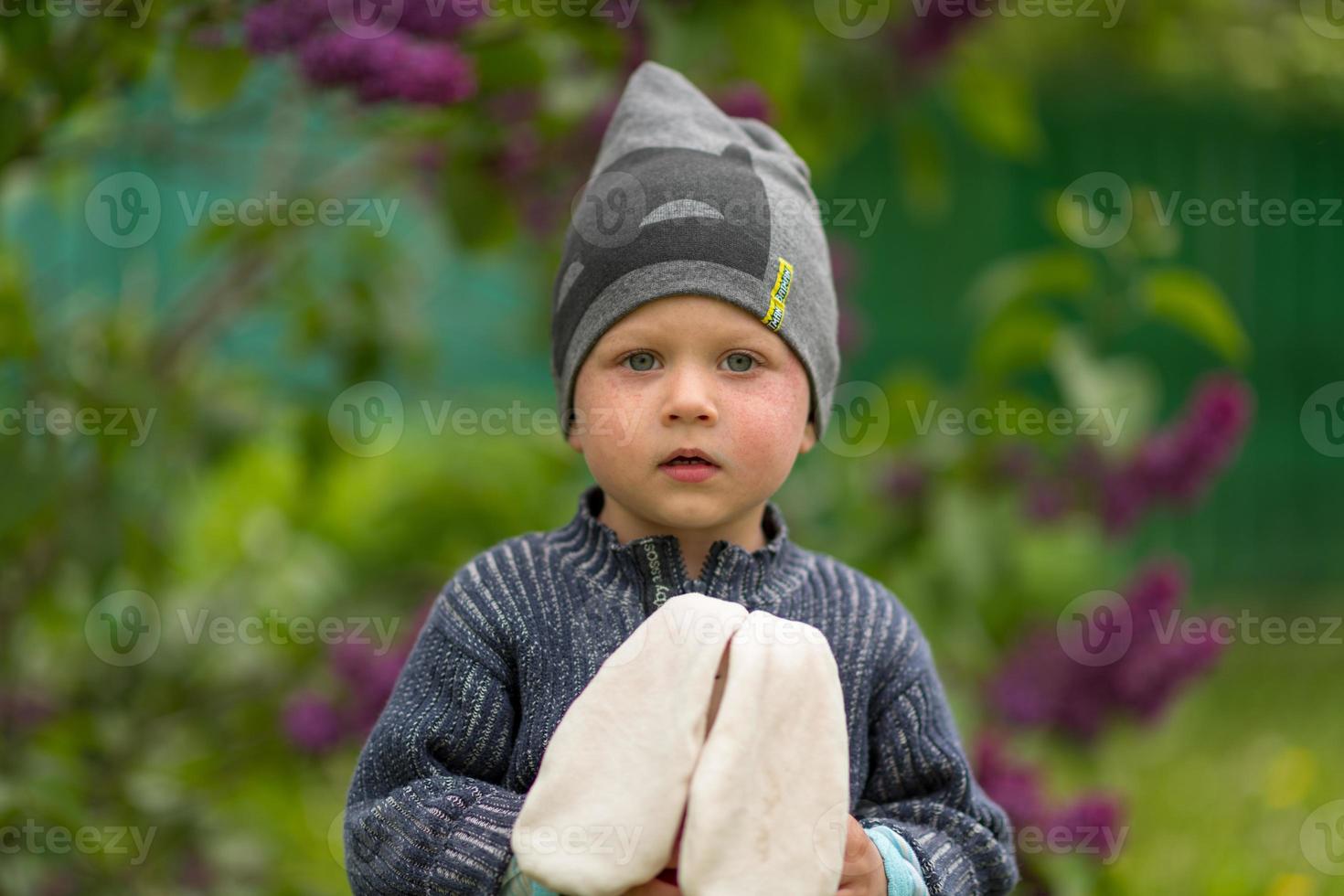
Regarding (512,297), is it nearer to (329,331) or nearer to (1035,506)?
(329,331)

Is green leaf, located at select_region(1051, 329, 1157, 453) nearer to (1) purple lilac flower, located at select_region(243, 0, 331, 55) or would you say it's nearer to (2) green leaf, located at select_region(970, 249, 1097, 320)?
(2) green leaf, located at select_region(970, 249, 1097, 320)

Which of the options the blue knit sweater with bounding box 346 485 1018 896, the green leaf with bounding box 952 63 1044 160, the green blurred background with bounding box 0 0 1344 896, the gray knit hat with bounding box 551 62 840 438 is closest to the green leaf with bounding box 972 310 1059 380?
the green blurred background with bounding box 0 0 1344 896

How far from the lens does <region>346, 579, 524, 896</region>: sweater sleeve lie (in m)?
1.31

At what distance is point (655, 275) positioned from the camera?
1.38 meters

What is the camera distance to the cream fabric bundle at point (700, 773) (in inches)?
47.3

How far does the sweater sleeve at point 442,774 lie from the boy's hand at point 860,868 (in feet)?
0.97

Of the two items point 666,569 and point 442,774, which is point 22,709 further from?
point 666,569

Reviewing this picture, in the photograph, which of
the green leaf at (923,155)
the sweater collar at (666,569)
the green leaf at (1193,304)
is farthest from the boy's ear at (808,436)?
the green leaf at (923,155)

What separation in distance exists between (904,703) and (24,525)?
148 centimetres

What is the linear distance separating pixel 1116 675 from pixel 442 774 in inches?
56.0

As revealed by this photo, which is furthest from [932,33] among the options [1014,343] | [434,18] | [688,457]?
[688,457]

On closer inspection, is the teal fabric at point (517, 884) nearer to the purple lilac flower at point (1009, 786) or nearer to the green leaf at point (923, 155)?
the purple lilac flower at point (1009, 786)

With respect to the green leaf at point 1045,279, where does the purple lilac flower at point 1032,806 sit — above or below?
below

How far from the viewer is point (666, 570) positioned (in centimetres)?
146
